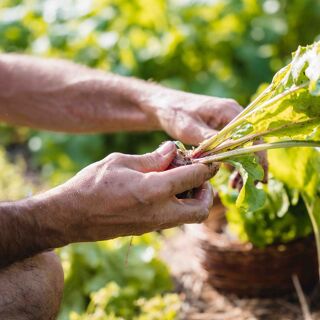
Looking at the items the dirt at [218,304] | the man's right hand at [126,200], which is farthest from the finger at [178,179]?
the dirt at [218,304]

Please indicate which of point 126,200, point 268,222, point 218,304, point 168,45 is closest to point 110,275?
point 218,304

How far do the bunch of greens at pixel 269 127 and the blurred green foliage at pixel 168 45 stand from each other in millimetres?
2360

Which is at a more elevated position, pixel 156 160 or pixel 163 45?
pixel 156 160

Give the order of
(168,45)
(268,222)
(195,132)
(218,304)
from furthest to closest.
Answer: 1. (168,45)
2. (218,304)
3. (268,222)
4. (195,132)

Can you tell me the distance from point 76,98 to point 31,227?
1045 mm

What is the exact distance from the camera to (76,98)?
2875 millimetres

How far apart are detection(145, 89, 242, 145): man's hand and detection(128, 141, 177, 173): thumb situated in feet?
0.99

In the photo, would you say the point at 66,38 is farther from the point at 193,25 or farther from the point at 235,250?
the point at 235,250

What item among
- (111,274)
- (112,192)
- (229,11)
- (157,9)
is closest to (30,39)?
(157,9)

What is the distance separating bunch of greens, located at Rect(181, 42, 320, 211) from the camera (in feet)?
6.16

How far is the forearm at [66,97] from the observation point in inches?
109

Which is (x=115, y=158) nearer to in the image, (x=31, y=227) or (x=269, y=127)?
(x=31, y=227)

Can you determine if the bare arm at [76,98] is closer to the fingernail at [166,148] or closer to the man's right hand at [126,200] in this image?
the fingernail at [166,148]

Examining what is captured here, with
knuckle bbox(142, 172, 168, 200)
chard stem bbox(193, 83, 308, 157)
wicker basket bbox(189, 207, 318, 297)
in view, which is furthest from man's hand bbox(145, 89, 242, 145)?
wicker basket bbox(189, 207, 318, 297)
